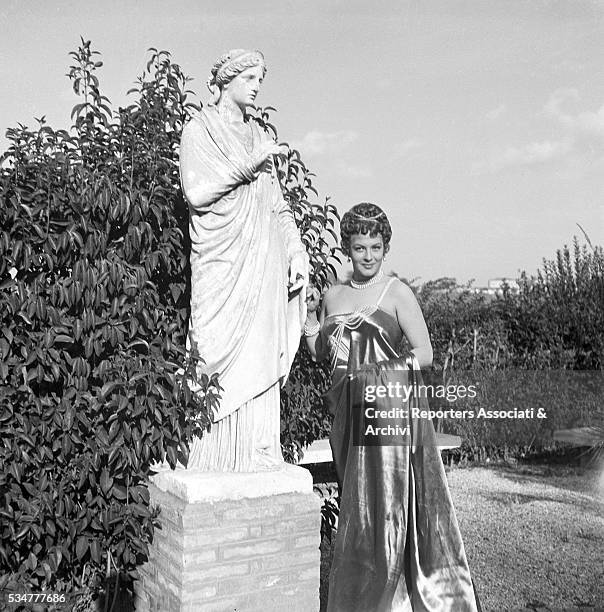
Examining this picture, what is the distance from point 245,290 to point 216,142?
29.9 inches

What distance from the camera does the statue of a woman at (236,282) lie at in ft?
11.6

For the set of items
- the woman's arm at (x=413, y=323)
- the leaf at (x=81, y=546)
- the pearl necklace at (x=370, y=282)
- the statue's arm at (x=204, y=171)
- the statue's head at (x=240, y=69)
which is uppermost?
the statue's head at (x=240, y=69)

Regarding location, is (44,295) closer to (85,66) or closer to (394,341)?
(85,66)

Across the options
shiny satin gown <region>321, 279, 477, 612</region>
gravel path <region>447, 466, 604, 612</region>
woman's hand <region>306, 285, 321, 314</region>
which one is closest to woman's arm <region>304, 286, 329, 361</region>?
woman's hand <region>306, 285, 321, 314</region>

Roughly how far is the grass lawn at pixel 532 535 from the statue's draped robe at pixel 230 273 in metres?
1.84

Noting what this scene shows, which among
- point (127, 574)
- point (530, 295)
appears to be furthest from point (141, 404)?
point (530, 295)

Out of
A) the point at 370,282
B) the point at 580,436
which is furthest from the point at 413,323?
the point at 580,436

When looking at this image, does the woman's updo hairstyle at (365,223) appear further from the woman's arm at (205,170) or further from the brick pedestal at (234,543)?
the brick pedestal at (234,543)

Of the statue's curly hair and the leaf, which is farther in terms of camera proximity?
the statue's curly hair

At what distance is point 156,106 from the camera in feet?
13.5

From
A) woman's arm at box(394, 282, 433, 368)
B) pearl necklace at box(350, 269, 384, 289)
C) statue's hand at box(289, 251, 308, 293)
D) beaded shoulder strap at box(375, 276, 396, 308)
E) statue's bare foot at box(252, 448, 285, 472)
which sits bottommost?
statue's bare foot at box(252, 448, 285, 472)

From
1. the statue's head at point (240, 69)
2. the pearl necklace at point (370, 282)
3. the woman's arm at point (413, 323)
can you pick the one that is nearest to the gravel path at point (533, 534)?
the woman's arm at point (413, 323)

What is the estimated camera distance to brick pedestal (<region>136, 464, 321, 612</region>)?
131 inches

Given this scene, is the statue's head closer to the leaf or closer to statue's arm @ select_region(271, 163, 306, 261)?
statue's arm @ select_region(271, 163, 306, 261)
